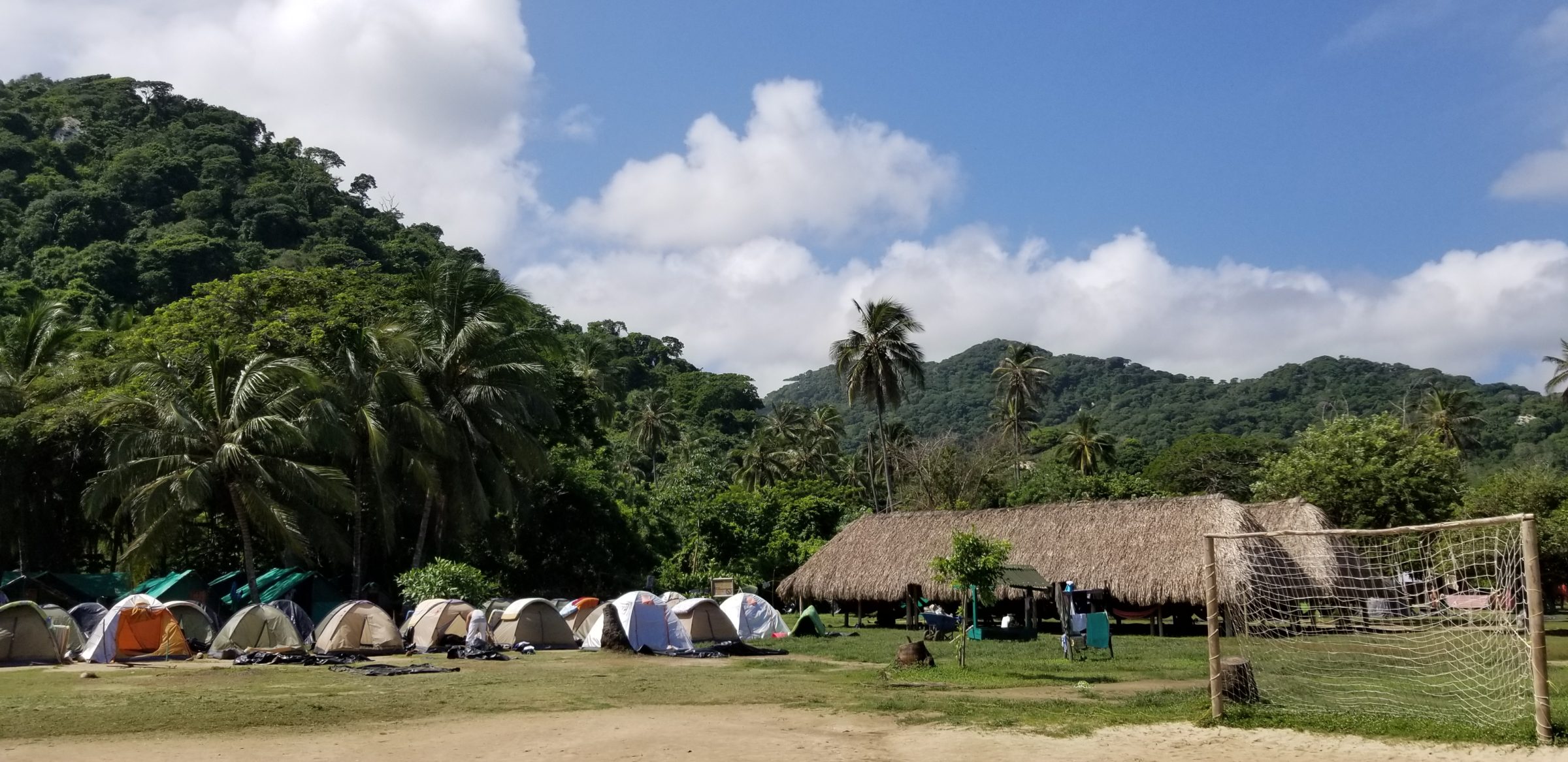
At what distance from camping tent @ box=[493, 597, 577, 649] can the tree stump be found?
16.3 meters

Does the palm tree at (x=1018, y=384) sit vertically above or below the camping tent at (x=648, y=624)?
above

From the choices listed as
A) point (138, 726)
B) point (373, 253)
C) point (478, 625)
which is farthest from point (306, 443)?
point (373, 253)

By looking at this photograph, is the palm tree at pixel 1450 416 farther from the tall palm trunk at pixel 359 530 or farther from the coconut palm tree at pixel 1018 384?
the tall palm trunk at pixel 359 530

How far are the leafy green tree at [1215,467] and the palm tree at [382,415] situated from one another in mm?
34743

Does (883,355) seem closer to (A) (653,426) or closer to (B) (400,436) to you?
(B) (400,436)

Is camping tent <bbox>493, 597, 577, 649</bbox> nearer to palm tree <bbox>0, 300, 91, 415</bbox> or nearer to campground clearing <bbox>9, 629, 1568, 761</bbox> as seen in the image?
campground clearing <bbox>9, 629, 1568, 761</bbox>

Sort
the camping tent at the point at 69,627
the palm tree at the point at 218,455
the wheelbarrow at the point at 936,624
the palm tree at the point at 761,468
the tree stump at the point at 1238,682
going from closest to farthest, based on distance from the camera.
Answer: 1. the tree stump at the point at 1238,682
2. the camping tent at the point at 69,627
3. the wheelbarrow at the point at 936,624
4. the palm tree at the point at 218,455
5. the palm tree at the point at 761,468

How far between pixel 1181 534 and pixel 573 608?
15628 millimetres

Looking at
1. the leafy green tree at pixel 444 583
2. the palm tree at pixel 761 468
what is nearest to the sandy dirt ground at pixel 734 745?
the leafy green tree at pixel 444 583

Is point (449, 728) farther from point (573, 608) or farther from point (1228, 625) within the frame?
point (1228, 625)

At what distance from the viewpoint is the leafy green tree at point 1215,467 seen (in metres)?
53.5

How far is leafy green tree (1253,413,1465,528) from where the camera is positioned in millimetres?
31984

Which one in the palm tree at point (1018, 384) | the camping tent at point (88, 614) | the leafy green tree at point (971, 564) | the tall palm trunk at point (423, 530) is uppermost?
the palm tree at point (1018, 384)

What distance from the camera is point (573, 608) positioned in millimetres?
27703
